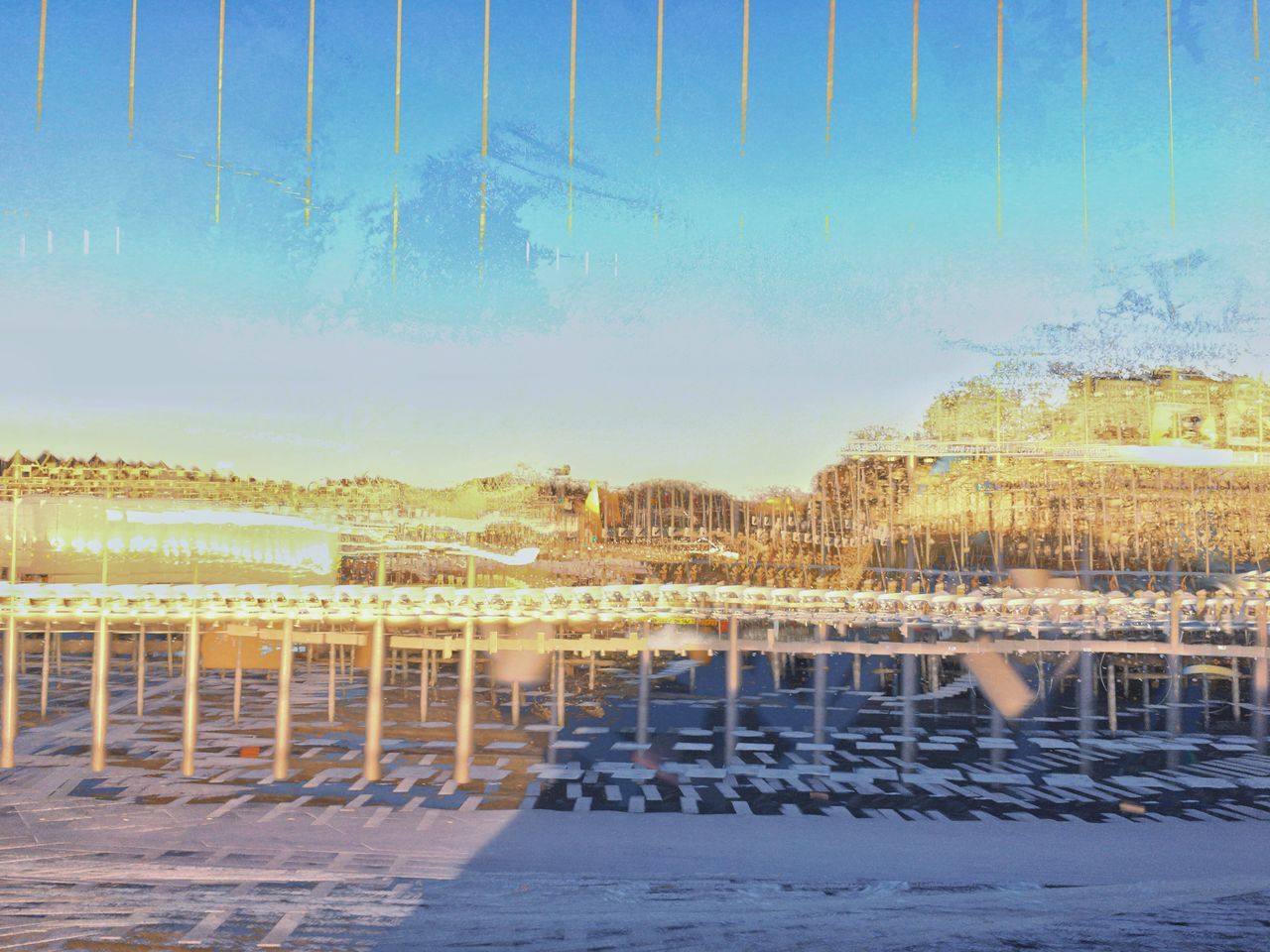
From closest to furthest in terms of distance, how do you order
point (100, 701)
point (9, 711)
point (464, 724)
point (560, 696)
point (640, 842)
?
point (640, 842)
point (464, 724)
point (100, 701)
point (9, 711)
point (560, 696)

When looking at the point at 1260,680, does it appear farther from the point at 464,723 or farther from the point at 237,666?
the point at 237,666

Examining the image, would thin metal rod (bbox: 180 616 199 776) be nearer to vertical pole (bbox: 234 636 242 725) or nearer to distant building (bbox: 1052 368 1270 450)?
vertical pole (bbox: 234 636 242 725)

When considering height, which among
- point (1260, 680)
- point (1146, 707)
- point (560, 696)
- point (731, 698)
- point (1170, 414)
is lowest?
point (1146, 707)

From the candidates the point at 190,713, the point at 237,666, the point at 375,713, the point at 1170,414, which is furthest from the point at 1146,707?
the point at 1170,414

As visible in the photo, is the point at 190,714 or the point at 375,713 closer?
the point at 375,713

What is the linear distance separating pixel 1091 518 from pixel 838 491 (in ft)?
22.3

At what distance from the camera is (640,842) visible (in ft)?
29.5

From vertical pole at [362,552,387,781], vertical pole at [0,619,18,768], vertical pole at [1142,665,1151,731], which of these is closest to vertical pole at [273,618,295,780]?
vertical pole at [362,552,387,781]

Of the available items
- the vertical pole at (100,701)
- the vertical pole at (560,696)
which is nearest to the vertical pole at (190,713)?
the vertical pole at (100,701)

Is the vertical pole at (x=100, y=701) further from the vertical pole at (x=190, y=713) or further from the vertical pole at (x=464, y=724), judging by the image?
the vertical pole at (x=464, y=724)

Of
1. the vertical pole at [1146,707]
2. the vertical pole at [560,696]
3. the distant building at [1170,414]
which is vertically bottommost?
the vertical pole at [1146,707]

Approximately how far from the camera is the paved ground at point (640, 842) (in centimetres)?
703

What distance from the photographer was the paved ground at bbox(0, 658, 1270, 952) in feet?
23.1

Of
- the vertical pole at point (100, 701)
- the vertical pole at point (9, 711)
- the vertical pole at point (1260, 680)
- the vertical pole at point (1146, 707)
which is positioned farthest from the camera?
the vertical pole at point (1146, 707)
